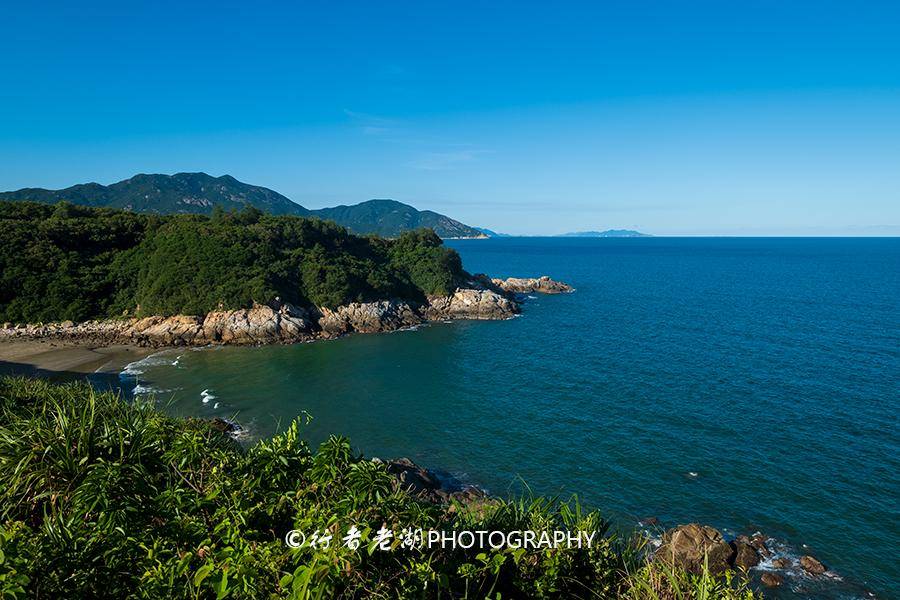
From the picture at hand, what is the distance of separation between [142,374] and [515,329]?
143 feet

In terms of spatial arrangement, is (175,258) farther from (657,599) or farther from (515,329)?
(657,599)

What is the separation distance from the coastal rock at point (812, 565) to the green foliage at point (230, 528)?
57.7 ft

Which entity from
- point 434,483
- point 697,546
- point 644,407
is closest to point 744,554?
point 697,546

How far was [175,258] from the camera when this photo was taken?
65.5 metres

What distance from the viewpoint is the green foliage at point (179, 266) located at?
5872 centimetres

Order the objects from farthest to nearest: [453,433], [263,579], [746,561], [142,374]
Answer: [142,374] → [453,433] → [746,561] → [263,579]

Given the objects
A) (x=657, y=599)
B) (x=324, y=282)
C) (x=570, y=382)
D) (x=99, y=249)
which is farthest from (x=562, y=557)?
(x=99, y=249)

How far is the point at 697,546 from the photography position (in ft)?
63.6

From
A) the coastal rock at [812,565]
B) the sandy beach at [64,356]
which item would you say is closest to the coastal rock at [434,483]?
the coastal rock at [812,565]

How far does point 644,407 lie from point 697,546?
17.0 m

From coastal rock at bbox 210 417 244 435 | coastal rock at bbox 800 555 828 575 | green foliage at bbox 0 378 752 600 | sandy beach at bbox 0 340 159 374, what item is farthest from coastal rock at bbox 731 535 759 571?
sandy beach at bbox 0 340 159 374

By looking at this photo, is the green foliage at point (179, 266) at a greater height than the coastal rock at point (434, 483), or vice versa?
the green foliage at point (179, 266)

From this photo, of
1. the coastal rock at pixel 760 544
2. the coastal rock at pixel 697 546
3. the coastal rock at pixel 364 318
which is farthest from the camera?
the coastal rock at pixel 364 318

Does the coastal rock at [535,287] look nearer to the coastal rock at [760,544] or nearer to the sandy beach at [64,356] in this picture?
the sandy beach at [64,356]
